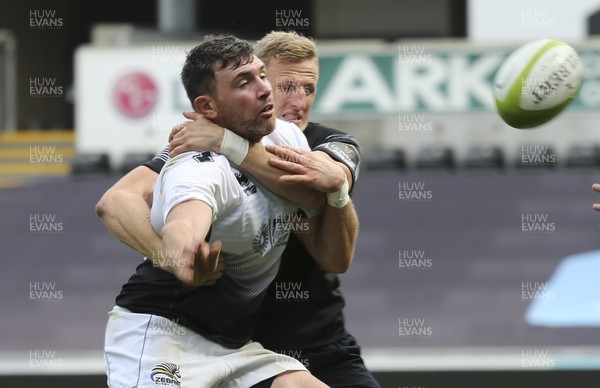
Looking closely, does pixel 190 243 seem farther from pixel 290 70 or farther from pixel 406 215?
pixel 406 215

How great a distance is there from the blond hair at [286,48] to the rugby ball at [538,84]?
2.61 feet

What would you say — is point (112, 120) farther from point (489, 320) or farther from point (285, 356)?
point (285, 356)

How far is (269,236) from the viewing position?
3467 millimetres

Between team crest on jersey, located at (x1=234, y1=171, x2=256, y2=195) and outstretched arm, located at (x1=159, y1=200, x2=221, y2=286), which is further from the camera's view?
team crest on jersey, located at (x1=234, y1=171, x2=256, y2=195)

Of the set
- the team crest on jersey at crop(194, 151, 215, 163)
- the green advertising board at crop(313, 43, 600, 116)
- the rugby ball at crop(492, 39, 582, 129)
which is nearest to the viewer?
the team crest on jersey at crop(194, 151, 215, 163)

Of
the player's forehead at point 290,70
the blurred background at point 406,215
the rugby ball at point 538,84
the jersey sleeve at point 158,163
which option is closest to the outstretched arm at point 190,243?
the jersey sleeve at point 158,163

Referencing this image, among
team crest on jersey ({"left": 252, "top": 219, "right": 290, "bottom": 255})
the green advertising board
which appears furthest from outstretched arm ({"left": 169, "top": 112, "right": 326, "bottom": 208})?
the green advertising board

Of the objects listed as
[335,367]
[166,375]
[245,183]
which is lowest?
[335,367]

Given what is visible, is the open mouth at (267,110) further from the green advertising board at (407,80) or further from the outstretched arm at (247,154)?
the green advertising board at (407,80)

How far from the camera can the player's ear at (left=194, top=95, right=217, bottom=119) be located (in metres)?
3.35

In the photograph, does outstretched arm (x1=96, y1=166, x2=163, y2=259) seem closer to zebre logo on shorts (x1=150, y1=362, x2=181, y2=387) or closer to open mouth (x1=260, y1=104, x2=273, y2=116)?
zebre logo on shorts (x1=150, y1=362, x2=181, y2=387)

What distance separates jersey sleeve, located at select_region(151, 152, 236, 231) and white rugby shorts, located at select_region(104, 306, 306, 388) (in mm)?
355

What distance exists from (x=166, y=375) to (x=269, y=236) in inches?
21.0

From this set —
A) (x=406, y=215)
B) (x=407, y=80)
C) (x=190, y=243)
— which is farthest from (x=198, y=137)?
(x=407, y=80)
